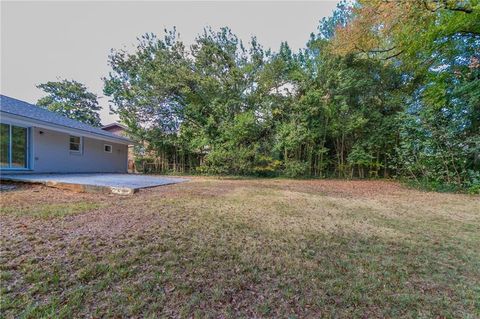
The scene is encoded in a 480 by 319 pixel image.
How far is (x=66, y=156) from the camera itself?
8.94 meters

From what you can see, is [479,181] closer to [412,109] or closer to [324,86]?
[412,109]

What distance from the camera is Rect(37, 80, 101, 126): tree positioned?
19.0 metres

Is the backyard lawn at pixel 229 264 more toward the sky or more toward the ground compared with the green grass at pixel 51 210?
more toward the ground

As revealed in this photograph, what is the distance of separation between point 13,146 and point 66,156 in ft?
6.30

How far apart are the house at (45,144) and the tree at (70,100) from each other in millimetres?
11962

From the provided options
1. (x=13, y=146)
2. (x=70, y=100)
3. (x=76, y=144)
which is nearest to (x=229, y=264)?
(x=13, y=146)

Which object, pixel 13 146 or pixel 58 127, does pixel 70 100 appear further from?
pixel 13 146

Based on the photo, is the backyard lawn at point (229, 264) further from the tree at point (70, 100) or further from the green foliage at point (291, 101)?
the tree at point (70, 100)

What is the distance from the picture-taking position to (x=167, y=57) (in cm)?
1130

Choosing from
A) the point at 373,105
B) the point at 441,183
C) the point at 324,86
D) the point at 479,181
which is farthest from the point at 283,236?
the point at 373,105

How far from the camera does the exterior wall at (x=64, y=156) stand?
7.71 metres

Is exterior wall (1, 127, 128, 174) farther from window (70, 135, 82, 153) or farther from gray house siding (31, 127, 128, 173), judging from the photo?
window (70, 135, 82, 153)

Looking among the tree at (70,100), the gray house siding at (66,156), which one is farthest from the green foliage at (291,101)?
the tree at (70,100)

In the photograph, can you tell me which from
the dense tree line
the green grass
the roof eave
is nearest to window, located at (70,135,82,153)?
the roof eave
